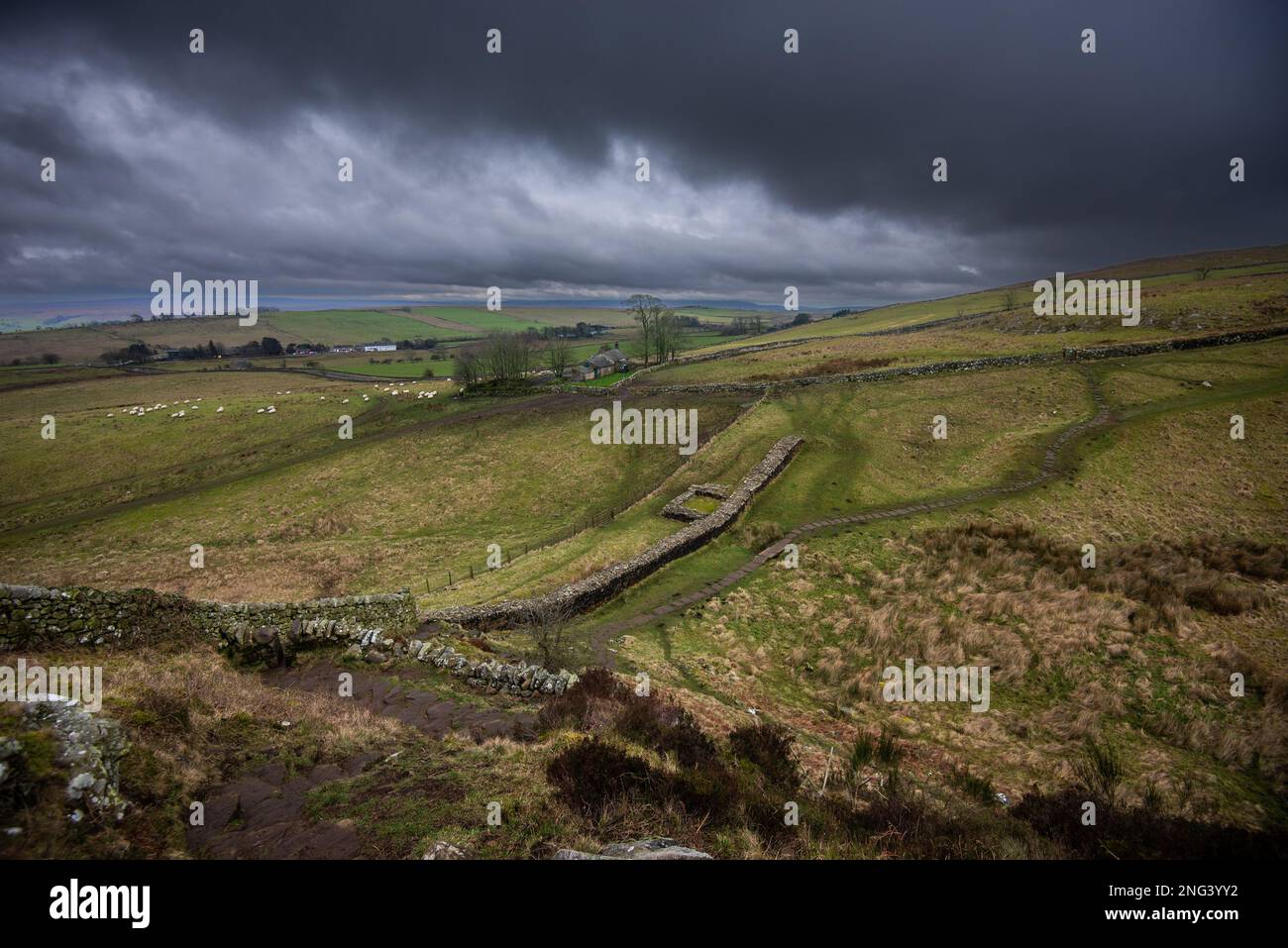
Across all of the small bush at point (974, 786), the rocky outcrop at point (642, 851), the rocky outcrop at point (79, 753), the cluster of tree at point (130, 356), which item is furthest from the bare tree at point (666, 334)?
the cluster of tree at point (130, 356)

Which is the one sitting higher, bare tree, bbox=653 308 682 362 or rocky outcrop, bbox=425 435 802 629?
bare tree, bbox=653 308 682 362

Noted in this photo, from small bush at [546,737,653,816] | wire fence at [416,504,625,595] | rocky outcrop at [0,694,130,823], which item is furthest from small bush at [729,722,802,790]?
wire fence at [416,504,625,595]

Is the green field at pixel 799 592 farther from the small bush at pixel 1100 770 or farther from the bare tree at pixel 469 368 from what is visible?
the bare tree at pixel 469 368

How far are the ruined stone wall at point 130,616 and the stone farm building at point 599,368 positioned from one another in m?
66.7

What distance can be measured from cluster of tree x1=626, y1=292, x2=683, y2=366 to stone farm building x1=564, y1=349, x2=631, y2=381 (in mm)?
4727

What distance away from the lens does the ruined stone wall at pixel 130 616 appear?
35.8 feet

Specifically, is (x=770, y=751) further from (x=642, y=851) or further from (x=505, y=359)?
(x=505, y=359)

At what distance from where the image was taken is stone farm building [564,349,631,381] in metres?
83.1

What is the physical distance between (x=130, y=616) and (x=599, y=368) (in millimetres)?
76169

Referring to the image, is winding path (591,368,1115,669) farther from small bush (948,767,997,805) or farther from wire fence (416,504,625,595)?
wire fence (416,504,625,595)

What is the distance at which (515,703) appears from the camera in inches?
467

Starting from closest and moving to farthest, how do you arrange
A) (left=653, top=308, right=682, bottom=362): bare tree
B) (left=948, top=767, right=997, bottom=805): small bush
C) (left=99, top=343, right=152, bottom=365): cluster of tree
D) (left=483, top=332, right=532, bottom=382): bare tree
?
1. (left=948, top=767, right=997, bottom=805): small bush
2. (left=483, top=332, right=532, bottom=382): bare tree
3. (left=653, top=308, right=682, bottom=362): bare tree
4. (left=99, top=343, right=152, bottom=365): cluster of tree

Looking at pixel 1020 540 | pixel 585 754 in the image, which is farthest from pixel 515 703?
pixel 1020 540
